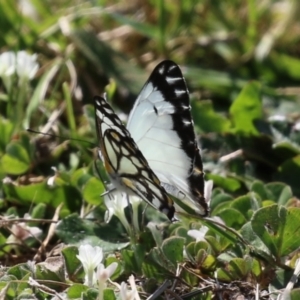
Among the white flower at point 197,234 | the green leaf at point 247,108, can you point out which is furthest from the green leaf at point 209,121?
the white flower at point 197,234

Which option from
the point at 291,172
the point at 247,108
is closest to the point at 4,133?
the point at 247,108

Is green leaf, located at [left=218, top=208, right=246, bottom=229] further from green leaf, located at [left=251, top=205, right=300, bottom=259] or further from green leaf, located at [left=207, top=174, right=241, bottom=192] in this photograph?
green leaf, located at [left=207, top=174, right=241, bottom=192]

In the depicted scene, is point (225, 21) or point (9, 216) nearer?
point (9, 216)

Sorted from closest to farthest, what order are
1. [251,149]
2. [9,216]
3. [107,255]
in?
[107,255], [9,216], [251,149]

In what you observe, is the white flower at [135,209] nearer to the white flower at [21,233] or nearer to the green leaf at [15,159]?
the white flower at [21,233]

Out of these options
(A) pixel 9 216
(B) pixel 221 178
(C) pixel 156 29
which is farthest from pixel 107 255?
(C) pixel 156 29

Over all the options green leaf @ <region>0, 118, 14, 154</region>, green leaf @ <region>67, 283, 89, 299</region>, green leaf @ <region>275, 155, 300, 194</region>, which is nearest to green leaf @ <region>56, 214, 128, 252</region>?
green leaf @ <region>67, 283, 89, 299</region>

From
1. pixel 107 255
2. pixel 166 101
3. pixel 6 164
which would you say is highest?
pixel 166 101

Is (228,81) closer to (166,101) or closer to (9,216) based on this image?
(166,101)
